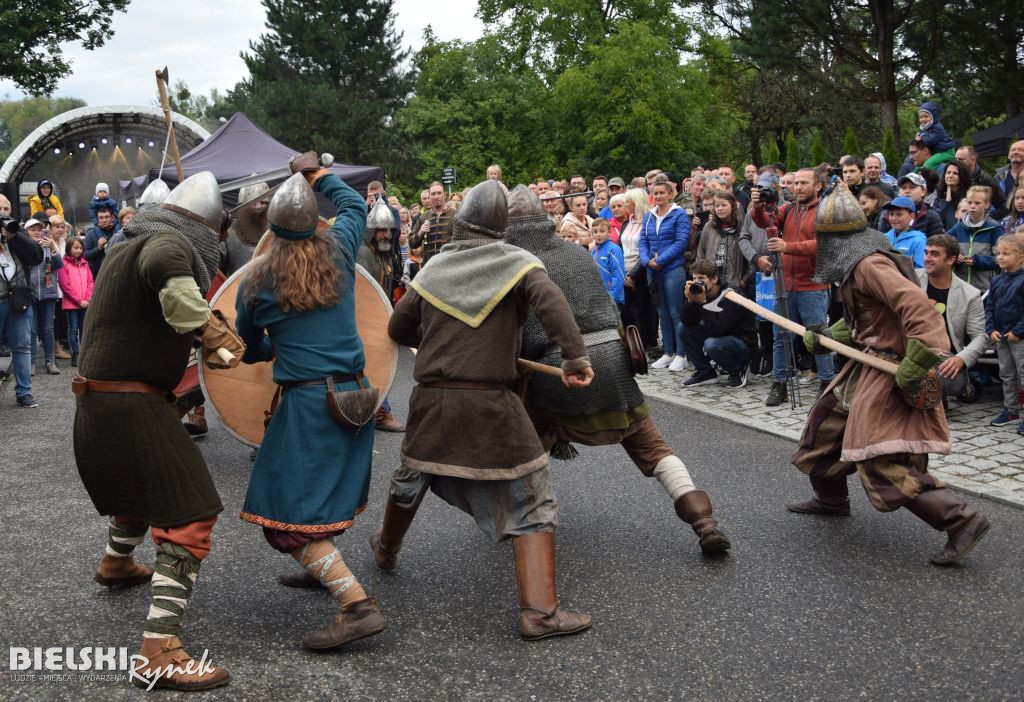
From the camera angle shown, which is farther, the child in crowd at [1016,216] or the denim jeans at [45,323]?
the denim jeans at [45,323]

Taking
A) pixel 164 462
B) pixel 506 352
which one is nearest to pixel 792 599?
pixel 506 352

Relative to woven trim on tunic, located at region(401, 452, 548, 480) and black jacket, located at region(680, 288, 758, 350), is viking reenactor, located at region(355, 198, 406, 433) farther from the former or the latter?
woven trim on tunic, located at region(401, 452, 548, 480)

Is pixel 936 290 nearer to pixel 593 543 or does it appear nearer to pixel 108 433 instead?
pixel 593 543

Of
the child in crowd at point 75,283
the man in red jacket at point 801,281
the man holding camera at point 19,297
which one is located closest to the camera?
the man in red jacket at point 801,281

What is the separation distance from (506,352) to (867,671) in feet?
5.62

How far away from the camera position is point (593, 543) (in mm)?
4836

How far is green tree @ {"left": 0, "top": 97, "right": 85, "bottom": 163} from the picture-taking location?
81.2m

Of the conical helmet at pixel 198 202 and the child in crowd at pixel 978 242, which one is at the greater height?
the conical helmet at pixel 198 202

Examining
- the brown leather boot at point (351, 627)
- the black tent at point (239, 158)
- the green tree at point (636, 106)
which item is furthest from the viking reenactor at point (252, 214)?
the green tree at point (636, 106)

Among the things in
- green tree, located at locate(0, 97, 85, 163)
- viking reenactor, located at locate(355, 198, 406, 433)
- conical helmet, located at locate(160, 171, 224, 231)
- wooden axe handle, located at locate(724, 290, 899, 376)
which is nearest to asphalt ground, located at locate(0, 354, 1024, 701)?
wooden axe handle, located at locate(724, 290, 899, 376)

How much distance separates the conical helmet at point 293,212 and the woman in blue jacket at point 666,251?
20.0 feet

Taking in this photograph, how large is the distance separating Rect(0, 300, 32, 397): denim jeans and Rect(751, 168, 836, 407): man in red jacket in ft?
21.2

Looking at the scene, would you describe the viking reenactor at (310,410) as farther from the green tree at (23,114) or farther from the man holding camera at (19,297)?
the green tree at (23,114)

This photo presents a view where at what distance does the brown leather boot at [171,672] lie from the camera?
11.1 feet
